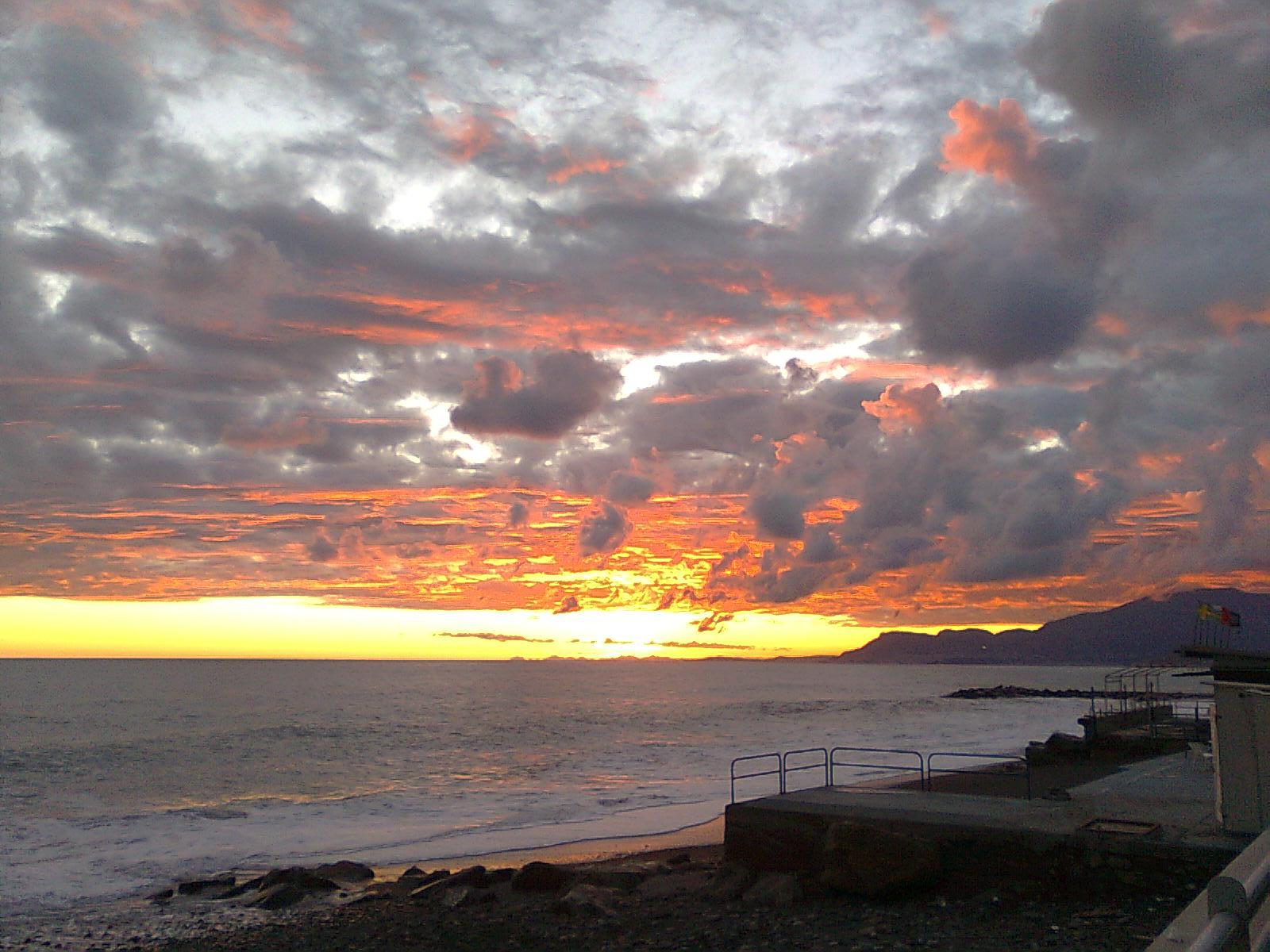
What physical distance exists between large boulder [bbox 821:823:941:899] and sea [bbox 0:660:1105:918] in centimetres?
1158

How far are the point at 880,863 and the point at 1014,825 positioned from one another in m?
2.09

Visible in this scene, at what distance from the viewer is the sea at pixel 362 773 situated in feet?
81.6

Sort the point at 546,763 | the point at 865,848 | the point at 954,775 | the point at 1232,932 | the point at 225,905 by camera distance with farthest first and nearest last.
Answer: the point at 546,763 → the point at 954,775 → the point at 225,905 → the point at 865,848 → the point at 1232,932

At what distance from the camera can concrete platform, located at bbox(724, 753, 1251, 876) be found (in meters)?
13.5

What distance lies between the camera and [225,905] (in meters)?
18.4

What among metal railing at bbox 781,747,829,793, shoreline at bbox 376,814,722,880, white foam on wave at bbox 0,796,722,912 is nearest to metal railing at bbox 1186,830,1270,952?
metal railing at bbox 781,747,829,793

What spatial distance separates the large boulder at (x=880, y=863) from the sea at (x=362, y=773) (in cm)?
1158

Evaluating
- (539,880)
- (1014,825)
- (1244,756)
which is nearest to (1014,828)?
(1014,825)

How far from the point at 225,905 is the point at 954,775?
70.4 ft

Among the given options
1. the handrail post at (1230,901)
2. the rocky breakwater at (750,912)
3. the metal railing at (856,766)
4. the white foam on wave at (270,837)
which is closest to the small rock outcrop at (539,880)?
the rocky breakwater at (750,912)

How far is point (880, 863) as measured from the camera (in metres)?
14.6

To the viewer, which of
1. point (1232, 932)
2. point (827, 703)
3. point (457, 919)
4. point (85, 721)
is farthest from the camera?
point (827, 703)

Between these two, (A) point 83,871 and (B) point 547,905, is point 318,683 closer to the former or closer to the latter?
(A) point 83,871

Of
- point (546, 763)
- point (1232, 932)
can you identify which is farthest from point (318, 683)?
point (1232, 932)
